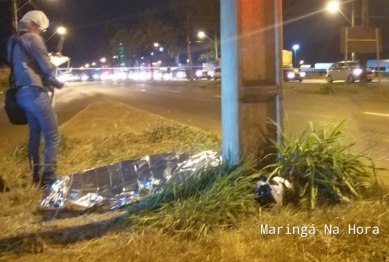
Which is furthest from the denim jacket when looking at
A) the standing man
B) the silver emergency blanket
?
the silver emergency blanket

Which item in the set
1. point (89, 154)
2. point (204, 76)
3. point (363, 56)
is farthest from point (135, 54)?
point (89, 154)

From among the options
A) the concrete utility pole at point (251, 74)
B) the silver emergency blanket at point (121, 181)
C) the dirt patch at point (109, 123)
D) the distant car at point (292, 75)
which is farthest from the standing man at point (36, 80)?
the distant car at point (292, 75)

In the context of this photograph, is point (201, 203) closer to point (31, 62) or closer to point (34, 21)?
point (31, 62)

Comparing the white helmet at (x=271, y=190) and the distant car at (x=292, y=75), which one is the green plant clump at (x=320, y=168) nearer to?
the white helmet at (x=271, y=190)

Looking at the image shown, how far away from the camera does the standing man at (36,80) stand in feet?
18.1

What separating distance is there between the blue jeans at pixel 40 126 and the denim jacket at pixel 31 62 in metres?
0.09

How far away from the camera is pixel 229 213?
14.4 ft

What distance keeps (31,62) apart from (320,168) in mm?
2919

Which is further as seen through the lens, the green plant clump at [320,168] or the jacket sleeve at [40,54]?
the jacket sleeve at [40,54]

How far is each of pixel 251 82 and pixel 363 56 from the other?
27.0 meters

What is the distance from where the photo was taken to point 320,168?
16.0 ft

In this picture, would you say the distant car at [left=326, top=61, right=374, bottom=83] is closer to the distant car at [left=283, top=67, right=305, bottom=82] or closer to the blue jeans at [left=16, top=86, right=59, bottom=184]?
the distant car at [left=283, top=67, right=305, bottom=82]

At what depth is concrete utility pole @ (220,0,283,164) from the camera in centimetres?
521

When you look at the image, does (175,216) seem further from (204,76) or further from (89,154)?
(204,76)
